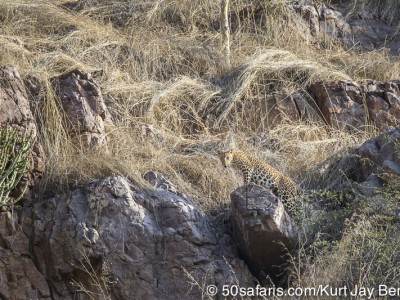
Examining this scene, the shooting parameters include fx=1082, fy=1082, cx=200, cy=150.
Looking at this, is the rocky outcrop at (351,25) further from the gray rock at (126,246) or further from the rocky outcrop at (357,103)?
the gray rock at (126,246)

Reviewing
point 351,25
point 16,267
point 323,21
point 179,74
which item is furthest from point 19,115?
point 351,25

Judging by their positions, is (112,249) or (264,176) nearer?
(112,249)

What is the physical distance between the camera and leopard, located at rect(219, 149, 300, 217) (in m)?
10.7

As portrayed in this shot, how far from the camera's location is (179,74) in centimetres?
1380

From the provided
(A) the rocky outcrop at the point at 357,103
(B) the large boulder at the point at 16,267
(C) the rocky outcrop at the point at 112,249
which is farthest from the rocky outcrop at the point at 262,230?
(A) the rocky outcrop at the point at 357,103

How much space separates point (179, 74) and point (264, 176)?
10.4 ft

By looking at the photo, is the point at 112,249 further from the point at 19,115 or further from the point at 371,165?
the point at 371,165

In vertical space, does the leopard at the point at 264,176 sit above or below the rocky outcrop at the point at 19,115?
below

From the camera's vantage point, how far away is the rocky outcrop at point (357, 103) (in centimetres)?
1324

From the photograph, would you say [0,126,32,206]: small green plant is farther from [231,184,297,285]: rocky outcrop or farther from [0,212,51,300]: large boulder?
[231,184,297,285]: rocky outcrop

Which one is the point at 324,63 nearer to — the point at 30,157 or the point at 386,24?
the point at 386,24

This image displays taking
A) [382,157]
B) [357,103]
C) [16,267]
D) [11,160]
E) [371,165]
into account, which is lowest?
[16,267]

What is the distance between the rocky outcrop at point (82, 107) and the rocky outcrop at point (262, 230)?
2060 mm

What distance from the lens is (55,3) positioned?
14953mm
